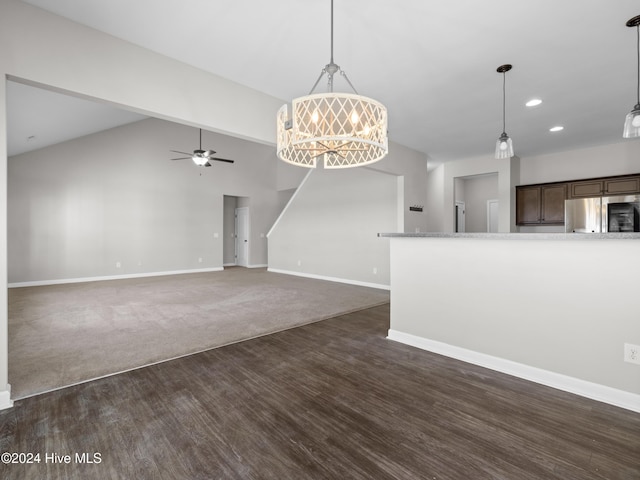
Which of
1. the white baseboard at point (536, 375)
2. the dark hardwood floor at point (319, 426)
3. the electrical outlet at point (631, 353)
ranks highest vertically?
the electrical outlet at point (631, 353)

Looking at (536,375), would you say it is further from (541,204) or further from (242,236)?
(242,236)

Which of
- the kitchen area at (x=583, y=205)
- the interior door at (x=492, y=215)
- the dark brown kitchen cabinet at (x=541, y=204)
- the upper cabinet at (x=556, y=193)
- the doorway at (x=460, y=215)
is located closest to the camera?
the kitchen area at (x=583, y=205)

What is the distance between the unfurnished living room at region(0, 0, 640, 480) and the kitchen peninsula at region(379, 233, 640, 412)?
1 centimetres

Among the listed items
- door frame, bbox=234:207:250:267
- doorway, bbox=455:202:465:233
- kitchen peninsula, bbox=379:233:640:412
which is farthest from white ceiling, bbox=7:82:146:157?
doorway, bbox=455:202:465:233

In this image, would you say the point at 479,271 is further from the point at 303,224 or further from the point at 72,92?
the point at 303,224

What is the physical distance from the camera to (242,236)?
10.1 metres

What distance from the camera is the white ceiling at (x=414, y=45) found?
2.18 meters

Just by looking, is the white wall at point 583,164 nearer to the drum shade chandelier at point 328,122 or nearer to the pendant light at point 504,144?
the pendant light at point 504,144

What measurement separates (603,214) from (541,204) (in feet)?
3.42

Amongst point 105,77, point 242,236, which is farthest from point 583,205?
point 242,236

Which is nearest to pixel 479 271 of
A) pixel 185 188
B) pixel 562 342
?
pixel 562 342

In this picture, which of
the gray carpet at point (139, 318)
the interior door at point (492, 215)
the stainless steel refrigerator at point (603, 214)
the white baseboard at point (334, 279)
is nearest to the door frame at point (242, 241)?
the white baseboard at point (334, 279)

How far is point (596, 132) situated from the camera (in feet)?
16.0

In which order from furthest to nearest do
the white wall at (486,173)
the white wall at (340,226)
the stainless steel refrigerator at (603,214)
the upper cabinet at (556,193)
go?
the white wall at (340,226) → the white wall at (486,173) → the upper cabinet at (556,193) → the stainless steel refrigerator at (603,214)
